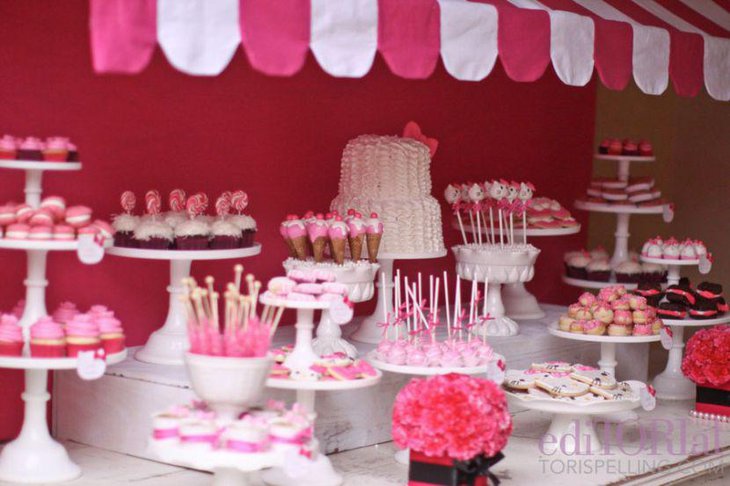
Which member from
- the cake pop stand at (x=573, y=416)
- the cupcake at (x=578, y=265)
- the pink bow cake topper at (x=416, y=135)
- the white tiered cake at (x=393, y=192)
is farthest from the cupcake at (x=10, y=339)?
the cupcake at (x=578, y=265)

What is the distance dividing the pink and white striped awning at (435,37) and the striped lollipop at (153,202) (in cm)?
125

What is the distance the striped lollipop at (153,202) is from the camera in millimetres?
5527

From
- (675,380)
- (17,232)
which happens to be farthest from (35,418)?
(675,380)

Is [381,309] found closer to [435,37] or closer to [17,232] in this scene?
[435,37]

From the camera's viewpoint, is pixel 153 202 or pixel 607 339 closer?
pixel 153 202

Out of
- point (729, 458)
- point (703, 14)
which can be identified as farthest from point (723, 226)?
point (729, 458)

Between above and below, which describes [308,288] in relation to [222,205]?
below

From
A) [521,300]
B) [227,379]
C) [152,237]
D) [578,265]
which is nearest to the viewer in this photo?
[227,379]

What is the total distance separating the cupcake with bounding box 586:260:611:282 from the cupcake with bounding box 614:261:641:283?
0.07 metres

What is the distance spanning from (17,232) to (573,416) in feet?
8.60

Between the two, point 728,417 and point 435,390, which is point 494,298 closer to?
point 728,417

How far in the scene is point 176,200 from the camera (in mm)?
5656

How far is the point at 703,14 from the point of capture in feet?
21.7

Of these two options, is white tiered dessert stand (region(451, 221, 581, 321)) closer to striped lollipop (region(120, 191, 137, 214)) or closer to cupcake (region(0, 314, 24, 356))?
striped lollipop (region(120, 191, 137, 214))
